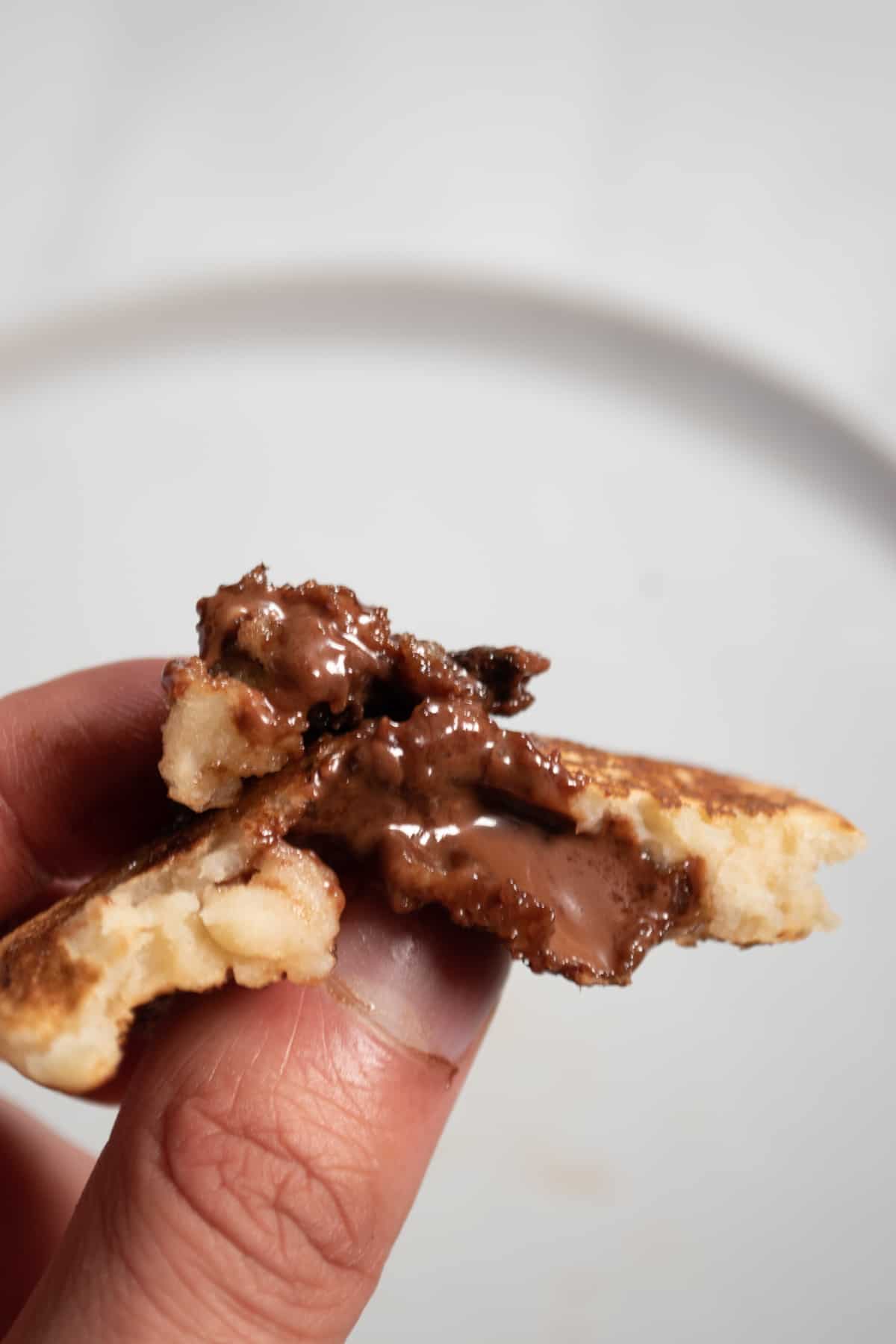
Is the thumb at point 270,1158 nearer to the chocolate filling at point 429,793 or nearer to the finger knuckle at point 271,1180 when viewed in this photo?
the finger knuckle at point 271,1180

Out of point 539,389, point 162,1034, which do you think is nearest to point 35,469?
point 539,389

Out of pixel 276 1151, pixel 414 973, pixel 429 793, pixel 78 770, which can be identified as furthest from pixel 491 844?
pixel 78 770

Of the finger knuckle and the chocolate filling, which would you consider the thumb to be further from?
the chocolate filling

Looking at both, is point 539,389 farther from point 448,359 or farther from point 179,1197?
point 179,1197

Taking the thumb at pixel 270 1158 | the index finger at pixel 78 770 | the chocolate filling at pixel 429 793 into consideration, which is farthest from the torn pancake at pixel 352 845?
the index finger at pixel 78 770

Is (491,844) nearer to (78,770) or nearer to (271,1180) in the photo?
(271,1180)

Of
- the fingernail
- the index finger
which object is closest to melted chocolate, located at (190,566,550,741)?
the fingernail

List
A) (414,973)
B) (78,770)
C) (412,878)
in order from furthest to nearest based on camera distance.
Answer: (78,770), (414,973), (412,878)
